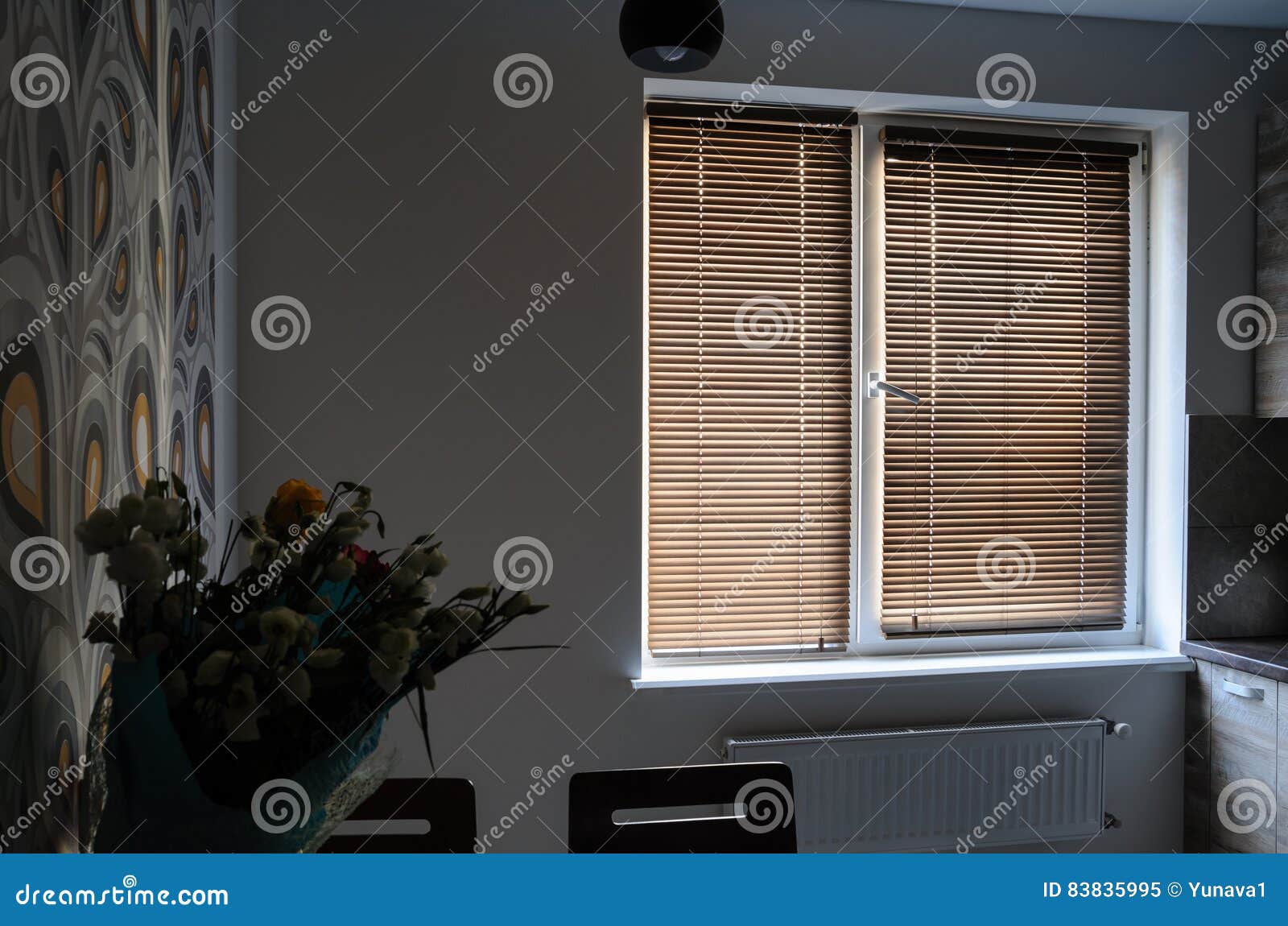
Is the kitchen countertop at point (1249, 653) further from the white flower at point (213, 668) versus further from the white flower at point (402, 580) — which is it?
the white flower at point (213, 668)

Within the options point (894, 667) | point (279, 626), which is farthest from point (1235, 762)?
point (279, 626)

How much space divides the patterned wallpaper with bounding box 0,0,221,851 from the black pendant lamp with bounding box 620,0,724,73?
744 mm

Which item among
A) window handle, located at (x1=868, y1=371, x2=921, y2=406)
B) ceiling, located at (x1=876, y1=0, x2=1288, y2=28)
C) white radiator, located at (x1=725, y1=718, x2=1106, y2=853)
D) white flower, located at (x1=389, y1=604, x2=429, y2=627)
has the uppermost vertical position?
ceiling, located at (x1=876, y1=0, x2=1288, y2=28)

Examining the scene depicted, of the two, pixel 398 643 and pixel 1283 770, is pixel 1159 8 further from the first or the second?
pixel 398 643

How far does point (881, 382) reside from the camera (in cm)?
263

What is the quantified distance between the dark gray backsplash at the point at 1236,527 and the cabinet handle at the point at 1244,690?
20 cm

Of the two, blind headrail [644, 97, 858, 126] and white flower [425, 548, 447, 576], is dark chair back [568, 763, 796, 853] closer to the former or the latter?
white flower [425, 548, 447, 576]

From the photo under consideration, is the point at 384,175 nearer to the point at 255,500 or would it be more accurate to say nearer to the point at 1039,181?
the point at 255,500

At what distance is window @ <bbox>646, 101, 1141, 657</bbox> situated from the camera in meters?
2.53

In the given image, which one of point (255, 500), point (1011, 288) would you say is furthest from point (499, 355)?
point (1011, 288)

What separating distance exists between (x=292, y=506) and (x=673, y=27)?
3.20 feet

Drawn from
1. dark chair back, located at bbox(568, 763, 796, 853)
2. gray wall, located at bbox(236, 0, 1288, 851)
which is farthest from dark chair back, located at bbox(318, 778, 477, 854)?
gray wall, located at bbox(236, 0, 1288, 851)

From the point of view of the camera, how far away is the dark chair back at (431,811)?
4.24 ft

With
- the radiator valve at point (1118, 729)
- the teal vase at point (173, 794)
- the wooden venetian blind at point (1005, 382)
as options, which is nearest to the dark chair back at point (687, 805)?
the teal vase at point (173, 794)
